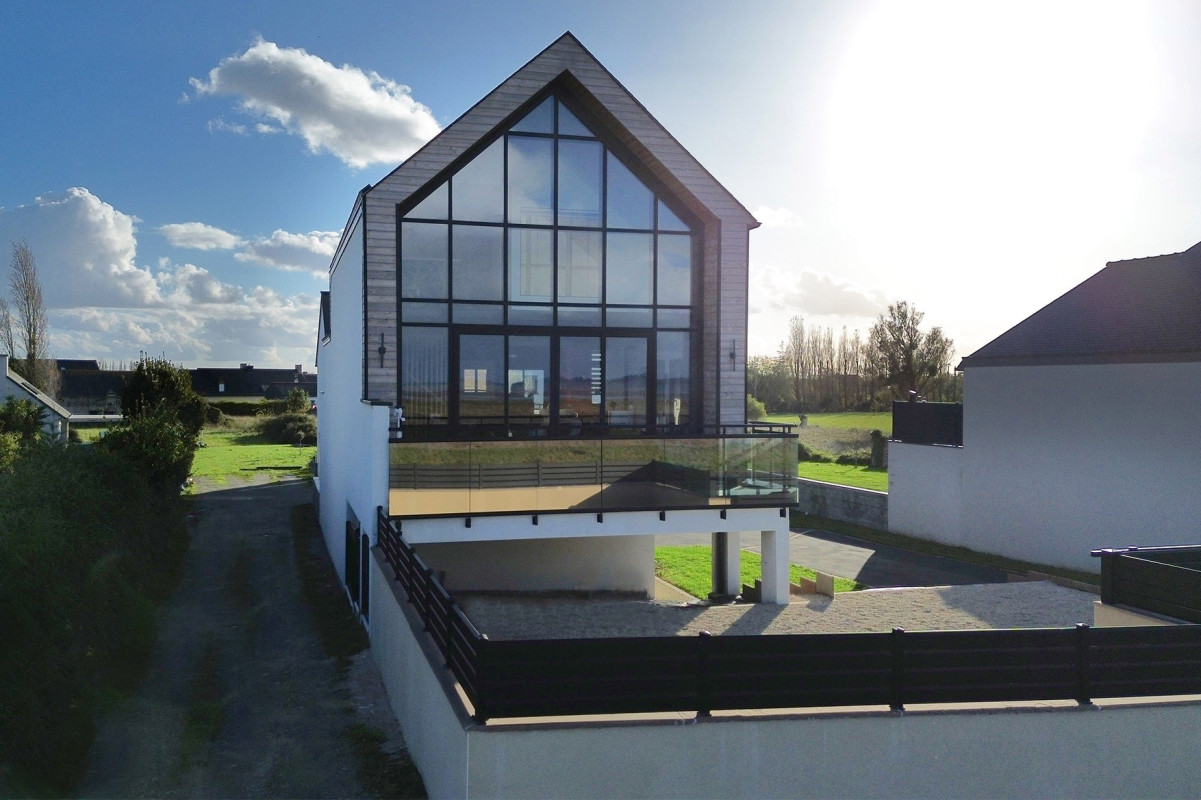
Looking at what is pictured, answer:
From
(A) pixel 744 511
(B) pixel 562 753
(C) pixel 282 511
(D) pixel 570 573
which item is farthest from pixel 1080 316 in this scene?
(C) pixel 282 511

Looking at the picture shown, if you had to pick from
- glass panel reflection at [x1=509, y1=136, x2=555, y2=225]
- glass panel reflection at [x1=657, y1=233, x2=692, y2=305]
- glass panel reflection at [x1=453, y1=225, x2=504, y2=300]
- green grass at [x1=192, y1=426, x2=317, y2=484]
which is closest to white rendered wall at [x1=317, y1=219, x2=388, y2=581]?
glass panel reflection at [x1=453, y1=225, x2=504, y2=300]

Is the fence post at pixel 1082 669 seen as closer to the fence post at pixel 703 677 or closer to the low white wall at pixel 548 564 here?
the fence post at pixel 703 677

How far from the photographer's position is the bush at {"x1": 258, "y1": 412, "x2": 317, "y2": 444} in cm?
5575

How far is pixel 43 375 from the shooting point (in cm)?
5262

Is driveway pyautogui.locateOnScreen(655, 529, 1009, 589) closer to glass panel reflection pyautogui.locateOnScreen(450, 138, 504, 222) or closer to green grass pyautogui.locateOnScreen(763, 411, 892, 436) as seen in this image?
glass panel reflection pyautogui.locateOnScreen(450, 138, 504, 222)

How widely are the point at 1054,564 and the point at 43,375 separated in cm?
5480

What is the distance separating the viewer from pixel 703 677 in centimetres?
647

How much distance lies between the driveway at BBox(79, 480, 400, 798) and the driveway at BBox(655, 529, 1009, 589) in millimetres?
9615

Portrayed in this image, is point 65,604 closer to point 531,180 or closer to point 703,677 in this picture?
point 703,677

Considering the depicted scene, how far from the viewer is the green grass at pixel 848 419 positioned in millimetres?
50016

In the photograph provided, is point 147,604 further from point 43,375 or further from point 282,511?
point 43,375

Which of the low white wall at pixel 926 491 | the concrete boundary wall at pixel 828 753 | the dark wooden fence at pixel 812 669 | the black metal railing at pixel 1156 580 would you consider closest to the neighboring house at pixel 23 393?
the low white wall at pixel 926 491

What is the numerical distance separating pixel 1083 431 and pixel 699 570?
8679 mm

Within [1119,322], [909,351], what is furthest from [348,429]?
[909,351]
